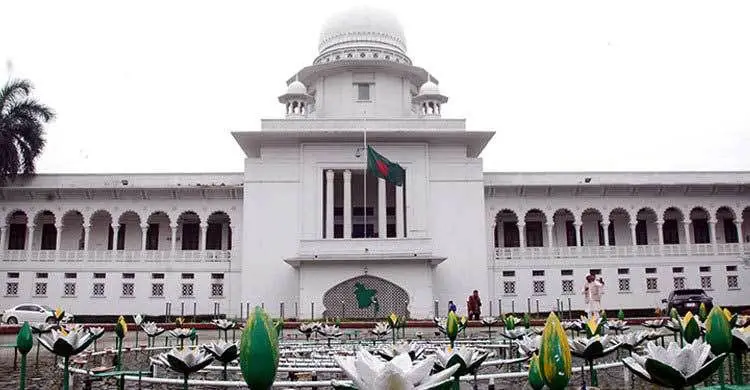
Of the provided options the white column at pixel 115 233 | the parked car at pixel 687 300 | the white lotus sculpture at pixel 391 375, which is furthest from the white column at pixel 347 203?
the white lotus sculpture at pixel 391 375

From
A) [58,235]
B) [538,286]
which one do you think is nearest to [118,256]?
[58,235]

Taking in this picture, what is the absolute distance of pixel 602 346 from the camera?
22.7 ft

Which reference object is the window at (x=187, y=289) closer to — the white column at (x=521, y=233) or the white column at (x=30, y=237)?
the white column at (x=30, y=237)

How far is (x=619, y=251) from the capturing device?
3494cm

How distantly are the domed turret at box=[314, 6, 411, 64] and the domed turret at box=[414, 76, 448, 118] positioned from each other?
286 cm

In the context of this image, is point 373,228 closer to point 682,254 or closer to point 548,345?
point 682,254

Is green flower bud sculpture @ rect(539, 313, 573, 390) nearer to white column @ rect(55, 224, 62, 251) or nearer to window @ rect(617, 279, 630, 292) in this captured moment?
window @ rect(617, 279, 630, 292)

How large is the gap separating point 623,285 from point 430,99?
1372 centimetres

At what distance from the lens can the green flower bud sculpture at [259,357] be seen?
4.23 meters

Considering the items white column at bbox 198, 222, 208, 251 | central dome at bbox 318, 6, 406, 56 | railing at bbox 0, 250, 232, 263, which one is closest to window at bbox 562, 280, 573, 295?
central dome at bbox 318, 6, 406, 56

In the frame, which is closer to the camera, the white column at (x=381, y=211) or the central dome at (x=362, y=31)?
the white column at (x=381, y=211)

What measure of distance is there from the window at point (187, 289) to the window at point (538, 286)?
1718 centimetres

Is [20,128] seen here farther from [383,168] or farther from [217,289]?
[383,168]

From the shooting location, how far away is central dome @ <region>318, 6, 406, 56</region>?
3797 centimetres
